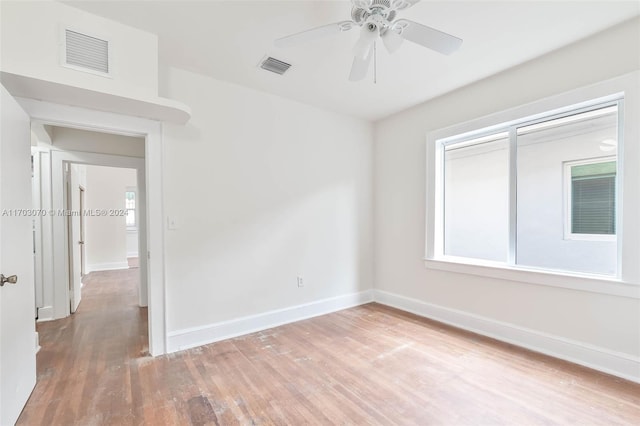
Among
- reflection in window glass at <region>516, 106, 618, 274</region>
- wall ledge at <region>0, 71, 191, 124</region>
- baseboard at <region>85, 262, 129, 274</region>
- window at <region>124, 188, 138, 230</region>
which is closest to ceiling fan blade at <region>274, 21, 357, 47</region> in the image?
wall ledge at <region>0, 71, 191, 124</region>

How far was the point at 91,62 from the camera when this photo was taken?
2.05 m

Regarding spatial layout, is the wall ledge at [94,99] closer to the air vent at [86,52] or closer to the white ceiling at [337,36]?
the air vent at [86,52]

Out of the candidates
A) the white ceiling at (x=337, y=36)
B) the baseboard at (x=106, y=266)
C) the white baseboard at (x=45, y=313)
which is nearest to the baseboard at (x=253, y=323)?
the white baseboard at (x=45, y=313)

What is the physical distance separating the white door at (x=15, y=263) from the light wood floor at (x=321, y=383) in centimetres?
25

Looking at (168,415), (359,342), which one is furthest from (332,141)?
(168,415)

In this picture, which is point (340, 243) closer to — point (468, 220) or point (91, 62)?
point (468, 220)

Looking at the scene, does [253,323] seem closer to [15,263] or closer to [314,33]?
[15,263]

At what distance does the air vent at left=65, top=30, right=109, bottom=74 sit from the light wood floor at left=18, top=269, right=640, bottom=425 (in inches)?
92.6

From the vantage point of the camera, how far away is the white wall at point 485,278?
225 centimetres

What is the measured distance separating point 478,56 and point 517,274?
2093 millimetres

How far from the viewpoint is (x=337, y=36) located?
90.5 inches

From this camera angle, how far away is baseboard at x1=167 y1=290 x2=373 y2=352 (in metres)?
2.77

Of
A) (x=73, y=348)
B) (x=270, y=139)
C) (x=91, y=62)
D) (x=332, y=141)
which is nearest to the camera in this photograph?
(x=91, y=62)

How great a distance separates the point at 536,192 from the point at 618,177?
596mm
